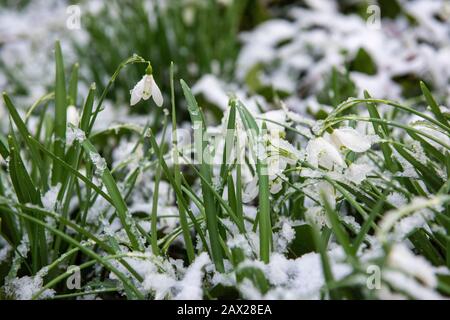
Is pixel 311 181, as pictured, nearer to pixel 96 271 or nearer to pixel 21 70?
pixel 96 271

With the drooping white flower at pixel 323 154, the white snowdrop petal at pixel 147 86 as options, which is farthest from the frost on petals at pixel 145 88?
the drooping white flower at pixel 323 154

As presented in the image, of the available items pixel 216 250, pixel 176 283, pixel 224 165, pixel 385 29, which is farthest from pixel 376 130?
pixel 385 29

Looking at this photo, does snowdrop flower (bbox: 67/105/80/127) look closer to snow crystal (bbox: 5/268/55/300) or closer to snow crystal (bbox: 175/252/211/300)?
snow crystal (bbox: 5/268/55/300)

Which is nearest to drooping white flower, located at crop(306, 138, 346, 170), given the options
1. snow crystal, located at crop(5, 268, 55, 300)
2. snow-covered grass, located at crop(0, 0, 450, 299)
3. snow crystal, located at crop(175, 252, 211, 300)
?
snow-covered grass, located at crop(0, 0, 450, 299)

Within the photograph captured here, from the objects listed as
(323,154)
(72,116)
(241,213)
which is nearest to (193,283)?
(241,213)

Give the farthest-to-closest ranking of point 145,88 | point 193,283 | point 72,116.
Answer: point 72,116
point 145,88
point 193,283

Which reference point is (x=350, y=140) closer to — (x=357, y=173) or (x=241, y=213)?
(x=357, y=173)

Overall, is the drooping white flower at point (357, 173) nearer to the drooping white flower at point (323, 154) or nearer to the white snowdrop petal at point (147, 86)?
the drooping white flower at point (323, 154)
